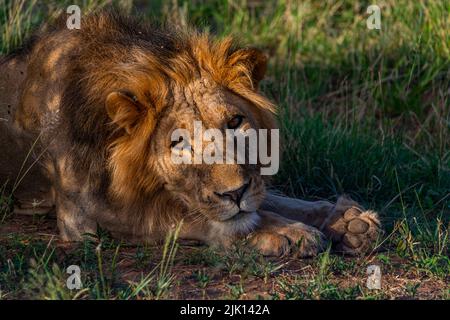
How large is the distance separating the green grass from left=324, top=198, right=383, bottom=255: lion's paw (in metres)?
0.14

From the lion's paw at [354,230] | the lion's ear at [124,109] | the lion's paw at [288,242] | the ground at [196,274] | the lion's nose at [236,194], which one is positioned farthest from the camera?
the lion's paw at [354,230]

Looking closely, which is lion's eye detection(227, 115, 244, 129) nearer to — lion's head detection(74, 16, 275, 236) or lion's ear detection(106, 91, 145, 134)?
lion's head detection(74, 16, 275, 236)

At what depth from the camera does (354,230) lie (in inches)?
203

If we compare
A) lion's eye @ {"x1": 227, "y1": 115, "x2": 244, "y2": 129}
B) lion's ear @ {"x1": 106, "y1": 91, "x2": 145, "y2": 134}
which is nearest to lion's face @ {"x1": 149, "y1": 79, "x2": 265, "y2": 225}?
lion's eye @ {"x1": 227, "y1": 115, "x2": 244, "y2": 129}

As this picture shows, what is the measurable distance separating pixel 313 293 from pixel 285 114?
284cm

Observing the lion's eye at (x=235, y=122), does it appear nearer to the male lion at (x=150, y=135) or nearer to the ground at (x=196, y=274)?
the male lion at (x=150, y=135)

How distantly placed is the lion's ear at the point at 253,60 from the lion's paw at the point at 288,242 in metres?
0.75

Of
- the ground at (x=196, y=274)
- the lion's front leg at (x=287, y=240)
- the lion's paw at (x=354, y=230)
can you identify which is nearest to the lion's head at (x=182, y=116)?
the lion's front leg at (x=287, y=240)

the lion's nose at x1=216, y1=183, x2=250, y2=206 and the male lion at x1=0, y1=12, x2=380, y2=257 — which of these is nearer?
the lion's nose at x1=216, y1=183, x2=250, y2=206

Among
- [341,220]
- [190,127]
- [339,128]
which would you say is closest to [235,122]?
[190,127]

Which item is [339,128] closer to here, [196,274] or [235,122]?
[235,122]

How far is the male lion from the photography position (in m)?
4.73

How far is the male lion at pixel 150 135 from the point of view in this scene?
15.5 feet
